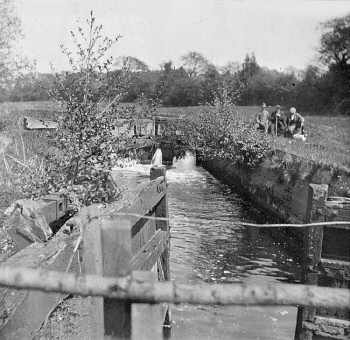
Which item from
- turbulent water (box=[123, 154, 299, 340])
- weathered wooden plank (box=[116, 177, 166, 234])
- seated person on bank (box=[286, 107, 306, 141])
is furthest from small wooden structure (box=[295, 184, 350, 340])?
seated person on bank (box=[286, 107, 306, 141])

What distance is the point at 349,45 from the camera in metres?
38.0

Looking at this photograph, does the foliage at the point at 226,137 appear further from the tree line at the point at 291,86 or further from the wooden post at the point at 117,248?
→ the wooden post at the point at 117,248

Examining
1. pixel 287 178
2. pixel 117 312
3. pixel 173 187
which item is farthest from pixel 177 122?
pixel 117 312

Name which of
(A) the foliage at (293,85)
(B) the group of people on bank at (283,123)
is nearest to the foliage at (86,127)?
(A) the foliage at (293,85)

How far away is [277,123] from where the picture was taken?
21.2 meters

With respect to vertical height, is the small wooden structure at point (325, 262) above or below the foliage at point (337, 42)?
below

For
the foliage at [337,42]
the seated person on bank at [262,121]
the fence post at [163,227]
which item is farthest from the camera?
the foliage at [337,42]

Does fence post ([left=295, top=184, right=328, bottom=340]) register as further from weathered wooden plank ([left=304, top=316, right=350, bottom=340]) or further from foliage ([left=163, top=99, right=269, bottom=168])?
foliage ([left=163, top=99, right=269, bottom=168])

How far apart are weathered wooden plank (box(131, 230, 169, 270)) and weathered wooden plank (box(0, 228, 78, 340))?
2.76ft

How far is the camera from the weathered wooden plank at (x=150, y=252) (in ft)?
16.2

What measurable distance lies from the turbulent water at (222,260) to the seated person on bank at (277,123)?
12.1 feet

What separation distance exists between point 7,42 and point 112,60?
14.2 metres

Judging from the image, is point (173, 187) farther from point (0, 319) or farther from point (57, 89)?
point (0, 319)

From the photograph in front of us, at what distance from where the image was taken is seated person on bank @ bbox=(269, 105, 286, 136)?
20734 millimetres
